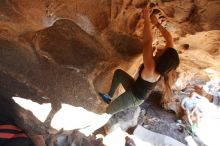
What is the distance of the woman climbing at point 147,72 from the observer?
3033 millimetres

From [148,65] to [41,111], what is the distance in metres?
1.43

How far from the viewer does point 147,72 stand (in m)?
3.22

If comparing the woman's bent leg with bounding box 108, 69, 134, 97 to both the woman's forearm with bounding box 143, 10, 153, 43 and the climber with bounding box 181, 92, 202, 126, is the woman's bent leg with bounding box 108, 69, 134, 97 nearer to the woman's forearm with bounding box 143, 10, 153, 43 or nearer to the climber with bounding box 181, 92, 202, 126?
the woman's forearm with bounding box 143, 10, 153, 43

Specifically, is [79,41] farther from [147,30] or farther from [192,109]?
[192,109]

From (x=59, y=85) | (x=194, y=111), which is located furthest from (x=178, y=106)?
(x=59, y=85)

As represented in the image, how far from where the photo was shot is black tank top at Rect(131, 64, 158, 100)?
3.40m

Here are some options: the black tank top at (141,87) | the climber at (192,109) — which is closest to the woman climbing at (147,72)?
the black tank top at (141,87)

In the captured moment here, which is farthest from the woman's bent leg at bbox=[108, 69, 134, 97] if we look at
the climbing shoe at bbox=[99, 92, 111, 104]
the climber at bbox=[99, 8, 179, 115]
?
the climbing shoe at bbox=[99, 92, 111, 104]

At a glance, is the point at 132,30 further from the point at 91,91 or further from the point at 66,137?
the point at 66,137

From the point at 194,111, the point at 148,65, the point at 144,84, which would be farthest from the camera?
the point at 194,111

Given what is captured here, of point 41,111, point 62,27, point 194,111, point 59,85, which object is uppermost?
point 62,27

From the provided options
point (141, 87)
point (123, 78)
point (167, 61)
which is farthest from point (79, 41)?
point (167, 61)

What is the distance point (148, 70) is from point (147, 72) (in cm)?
4

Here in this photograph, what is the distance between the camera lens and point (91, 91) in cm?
369
